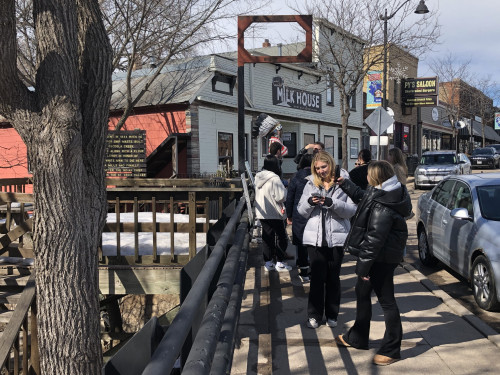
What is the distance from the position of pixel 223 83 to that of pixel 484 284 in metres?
13.0

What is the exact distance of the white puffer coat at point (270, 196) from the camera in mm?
6531

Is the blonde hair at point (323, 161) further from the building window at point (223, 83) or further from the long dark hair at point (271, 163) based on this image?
the building window at point (223, 83)

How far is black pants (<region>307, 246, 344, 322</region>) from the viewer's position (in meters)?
4.60

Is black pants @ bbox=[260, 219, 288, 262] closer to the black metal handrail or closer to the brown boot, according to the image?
the brown boot

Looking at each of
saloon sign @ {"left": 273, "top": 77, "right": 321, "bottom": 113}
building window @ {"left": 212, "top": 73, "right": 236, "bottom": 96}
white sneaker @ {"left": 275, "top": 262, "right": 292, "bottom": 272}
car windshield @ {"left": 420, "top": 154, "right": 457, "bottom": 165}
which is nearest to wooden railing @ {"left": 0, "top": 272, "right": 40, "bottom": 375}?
white sneaker @ {"left": 275, "top": 262, "right": 292, "bottom": 272}

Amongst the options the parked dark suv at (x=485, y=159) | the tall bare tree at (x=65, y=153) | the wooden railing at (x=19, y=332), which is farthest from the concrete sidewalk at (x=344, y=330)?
the parked dark suv at (x=485, y=159)

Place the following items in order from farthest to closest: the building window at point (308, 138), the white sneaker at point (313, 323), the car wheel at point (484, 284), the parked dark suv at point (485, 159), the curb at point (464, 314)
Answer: the parked dark suv at point (485, 159), the building window at point (308, 138), the car wheel at point (484, 284), the white sneaker at point (313, 323), the curb at point (464, 314)

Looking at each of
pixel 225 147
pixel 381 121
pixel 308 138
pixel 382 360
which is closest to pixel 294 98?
pixel 308 138

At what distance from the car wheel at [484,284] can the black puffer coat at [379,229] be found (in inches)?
81.1

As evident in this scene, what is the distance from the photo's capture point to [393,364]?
3.89m

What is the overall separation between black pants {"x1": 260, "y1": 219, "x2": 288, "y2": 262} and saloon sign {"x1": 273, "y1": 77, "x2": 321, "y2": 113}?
1396 cm

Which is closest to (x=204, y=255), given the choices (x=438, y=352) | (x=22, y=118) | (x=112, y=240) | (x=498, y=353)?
(x=22, y=118)

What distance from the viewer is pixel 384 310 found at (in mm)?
3998

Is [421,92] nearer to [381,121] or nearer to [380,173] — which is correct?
[381,121]
